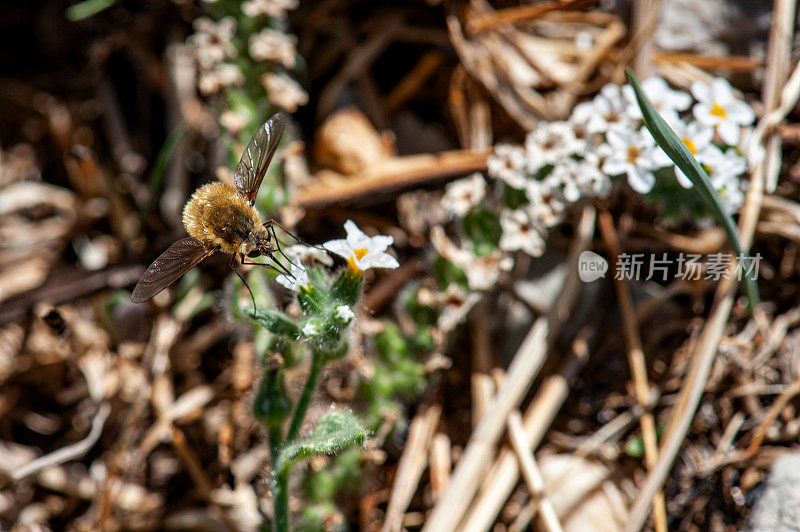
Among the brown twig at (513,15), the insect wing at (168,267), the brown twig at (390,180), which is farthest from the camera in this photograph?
the brown twig at (513,15)

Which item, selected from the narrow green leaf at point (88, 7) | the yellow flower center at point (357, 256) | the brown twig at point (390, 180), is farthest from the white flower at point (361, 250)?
the narrow green leaf at point (88, 7)

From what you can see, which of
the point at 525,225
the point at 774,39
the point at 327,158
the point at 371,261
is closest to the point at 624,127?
the point at 525,225

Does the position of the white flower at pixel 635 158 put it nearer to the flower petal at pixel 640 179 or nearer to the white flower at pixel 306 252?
the flower petal at pixel 640 179

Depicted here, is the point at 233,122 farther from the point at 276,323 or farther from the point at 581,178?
the point at 581,178

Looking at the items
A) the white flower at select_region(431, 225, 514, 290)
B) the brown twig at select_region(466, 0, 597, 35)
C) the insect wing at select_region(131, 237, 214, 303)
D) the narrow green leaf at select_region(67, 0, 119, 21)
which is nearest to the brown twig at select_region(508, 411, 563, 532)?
the white flower at select_region(431, 225, 514, 290)

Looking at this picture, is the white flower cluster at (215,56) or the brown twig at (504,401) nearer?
the brown twig at (504,401)

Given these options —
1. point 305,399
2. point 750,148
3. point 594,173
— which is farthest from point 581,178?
point 305,399
